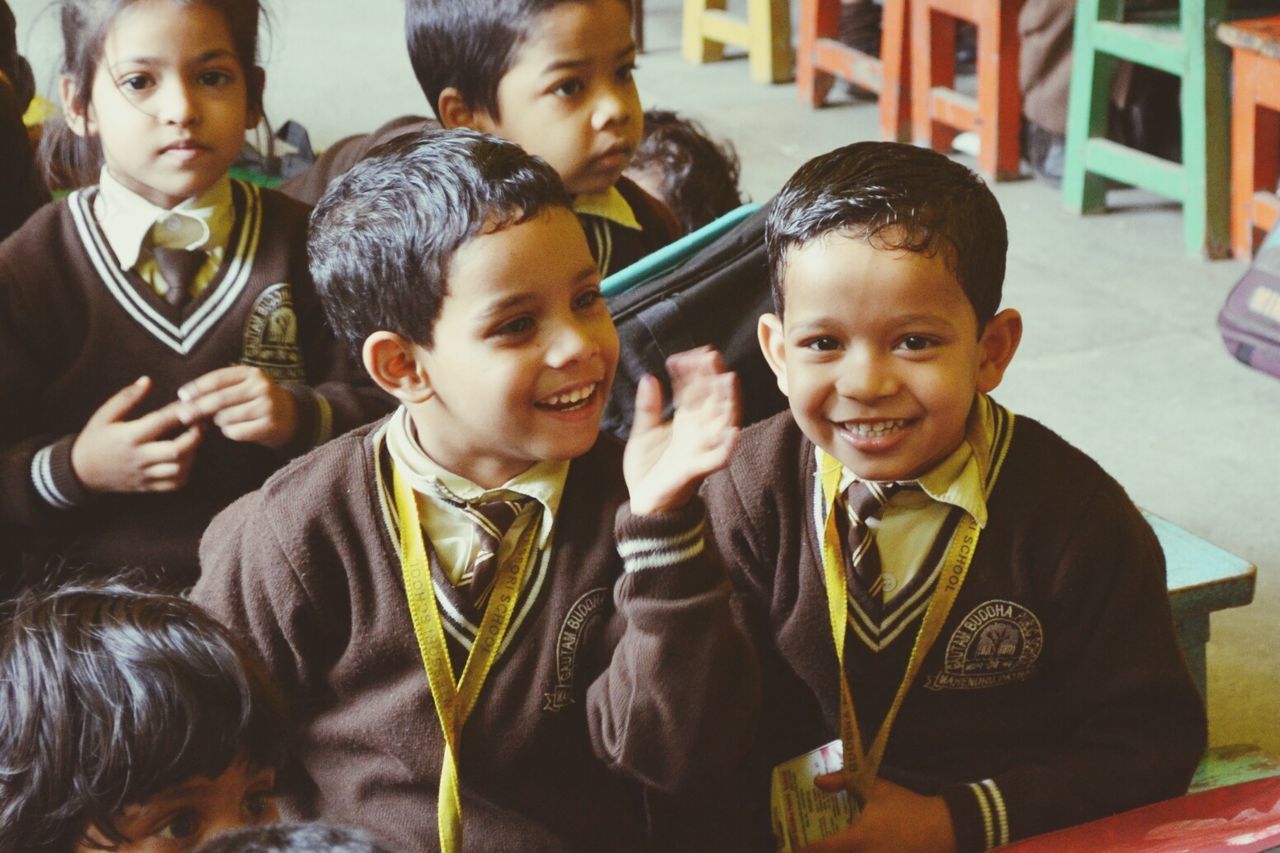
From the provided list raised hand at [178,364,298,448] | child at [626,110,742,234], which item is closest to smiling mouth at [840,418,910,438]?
raised hand at [178,364,298,448]

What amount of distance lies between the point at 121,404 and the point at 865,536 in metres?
0.83

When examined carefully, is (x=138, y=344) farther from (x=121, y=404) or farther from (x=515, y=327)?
(x=515, y=327)

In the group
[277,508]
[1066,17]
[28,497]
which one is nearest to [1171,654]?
[277,508]

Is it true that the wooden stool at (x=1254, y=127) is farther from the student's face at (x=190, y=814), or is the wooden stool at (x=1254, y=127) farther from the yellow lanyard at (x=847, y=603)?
the student's face at (x=190, y=814)

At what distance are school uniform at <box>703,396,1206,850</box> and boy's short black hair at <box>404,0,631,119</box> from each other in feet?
2.29

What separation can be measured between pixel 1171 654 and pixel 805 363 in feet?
1.32

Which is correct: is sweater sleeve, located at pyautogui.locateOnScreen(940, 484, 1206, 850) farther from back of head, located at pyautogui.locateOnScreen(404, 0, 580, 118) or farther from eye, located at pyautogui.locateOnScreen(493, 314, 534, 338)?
back of head, located at pyautogui.locateOnScreen(404, 0, 580, 118)

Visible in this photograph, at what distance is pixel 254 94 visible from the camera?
1.91m

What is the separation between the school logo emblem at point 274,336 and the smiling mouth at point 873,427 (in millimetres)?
752

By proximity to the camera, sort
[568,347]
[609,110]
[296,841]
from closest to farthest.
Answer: [296,841], [568,347], [609,110]

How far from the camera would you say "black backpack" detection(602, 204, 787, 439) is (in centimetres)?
175

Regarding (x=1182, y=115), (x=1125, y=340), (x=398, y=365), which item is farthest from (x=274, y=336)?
(x=1182, y=115)

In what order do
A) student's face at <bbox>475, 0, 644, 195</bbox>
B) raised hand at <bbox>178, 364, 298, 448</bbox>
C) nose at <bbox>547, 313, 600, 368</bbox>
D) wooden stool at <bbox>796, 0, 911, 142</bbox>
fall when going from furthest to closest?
wooden stool at <bbox>796, 0, 911, 142</bbox> → student's face at <bbox>475, 0, 644, 195</bbox> → raised hand at <bbox>178, 364, 298, 448</bbox> → nose at <bbox>547, 313, 600, 368</bbox>

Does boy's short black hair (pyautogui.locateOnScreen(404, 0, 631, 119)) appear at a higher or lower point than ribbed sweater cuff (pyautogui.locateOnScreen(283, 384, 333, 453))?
higher
